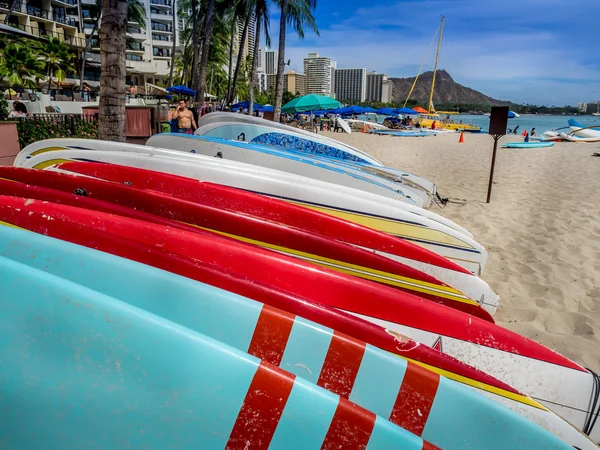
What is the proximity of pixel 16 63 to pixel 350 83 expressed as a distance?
183m

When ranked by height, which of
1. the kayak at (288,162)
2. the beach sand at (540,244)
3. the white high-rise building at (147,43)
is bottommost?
the beach sand at (540,244)

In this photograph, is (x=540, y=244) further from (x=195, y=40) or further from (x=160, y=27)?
(x=160, y=27)

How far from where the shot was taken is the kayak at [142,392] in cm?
111

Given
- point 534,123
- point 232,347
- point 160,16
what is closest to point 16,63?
point 232,347

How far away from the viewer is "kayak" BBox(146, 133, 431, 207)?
4469 millimetres

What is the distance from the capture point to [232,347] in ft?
4.07

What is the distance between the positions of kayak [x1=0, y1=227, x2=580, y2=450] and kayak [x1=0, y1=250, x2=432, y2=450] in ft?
0.68

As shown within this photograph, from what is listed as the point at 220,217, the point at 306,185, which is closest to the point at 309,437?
the point at 220,217

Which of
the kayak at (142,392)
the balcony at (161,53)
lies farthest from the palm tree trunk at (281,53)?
the balcony at (161,53)

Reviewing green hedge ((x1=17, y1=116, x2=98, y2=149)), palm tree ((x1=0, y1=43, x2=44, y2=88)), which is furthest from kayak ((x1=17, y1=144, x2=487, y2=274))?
palm tree ((x1=0, y1=43, x2=44, y2=88))

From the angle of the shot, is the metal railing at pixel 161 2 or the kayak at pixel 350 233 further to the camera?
the metal railing at pixel 161 2

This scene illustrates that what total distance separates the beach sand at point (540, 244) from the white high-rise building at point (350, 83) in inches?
7294

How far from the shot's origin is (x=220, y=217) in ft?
8.07

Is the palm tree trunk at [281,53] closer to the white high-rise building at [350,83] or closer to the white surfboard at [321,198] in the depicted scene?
the white surfboard at [321,198]
